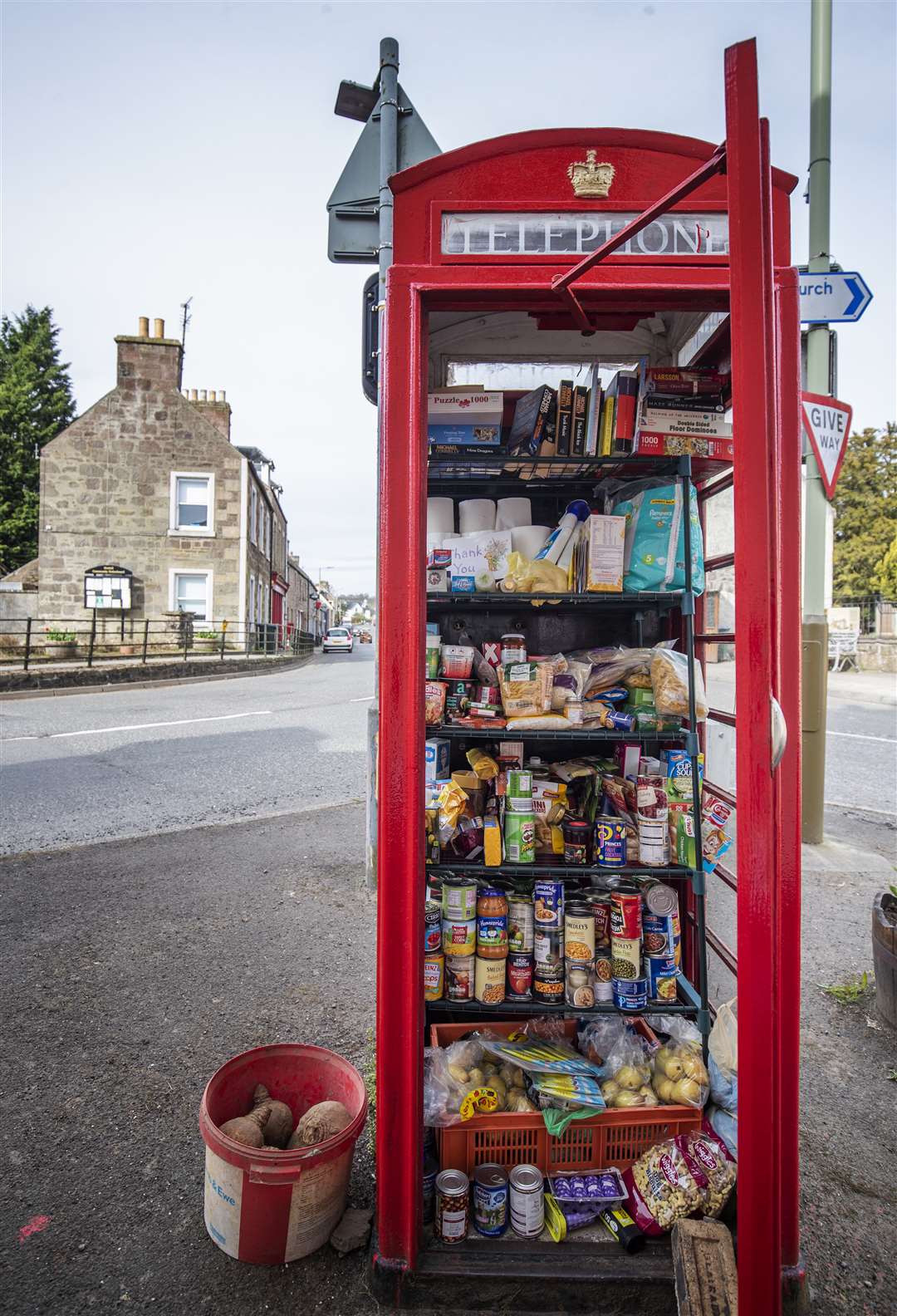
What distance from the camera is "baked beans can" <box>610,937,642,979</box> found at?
247 centimetres

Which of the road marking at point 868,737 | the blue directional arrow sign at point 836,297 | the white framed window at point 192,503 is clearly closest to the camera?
the blue directional arrow sign at point 836,297

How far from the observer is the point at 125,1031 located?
130 inches

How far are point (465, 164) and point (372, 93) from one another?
8.22 ft

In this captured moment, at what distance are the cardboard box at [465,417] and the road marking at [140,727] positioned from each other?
8.96 meters

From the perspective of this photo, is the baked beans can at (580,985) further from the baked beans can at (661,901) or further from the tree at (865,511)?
the tree at (865,511)

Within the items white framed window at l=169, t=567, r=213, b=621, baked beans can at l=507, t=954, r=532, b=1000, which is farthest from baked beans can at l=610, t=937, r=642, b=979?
white framed window at l=169, t=567, r=213, b=621

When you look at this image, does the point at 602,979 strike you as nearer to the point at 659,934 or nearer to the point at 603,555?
the point at 659,934

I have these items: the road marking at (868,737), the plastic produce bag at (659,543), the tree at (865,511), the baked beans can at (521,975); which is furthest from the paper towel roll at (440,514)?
the tree at (865,511)

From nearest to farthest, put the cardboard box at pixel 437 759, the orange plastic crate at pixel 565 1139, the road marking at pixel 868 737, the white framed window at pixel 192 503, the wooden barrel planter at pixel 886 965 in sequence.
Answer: the orange plastic crate at pixel 565 1139, the cardboard box at pixel 437 759, the wooden barrel planter at pixel 886 965, the road marking at pixel 868 737, the white framed window at pixel 192 503

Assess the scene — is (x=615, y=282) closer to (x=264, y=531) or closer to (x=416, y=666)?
(x=416, y=666)

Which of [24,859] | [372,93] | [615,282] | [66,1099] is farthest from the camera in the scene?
[24,859]

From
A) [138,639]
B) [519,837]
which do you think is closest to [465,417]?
[519,837]

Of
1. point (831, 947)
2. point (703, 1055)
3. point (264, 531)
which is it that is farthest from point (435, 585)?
point (264, 531)

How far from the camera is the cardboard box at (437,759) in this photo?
267 cm
